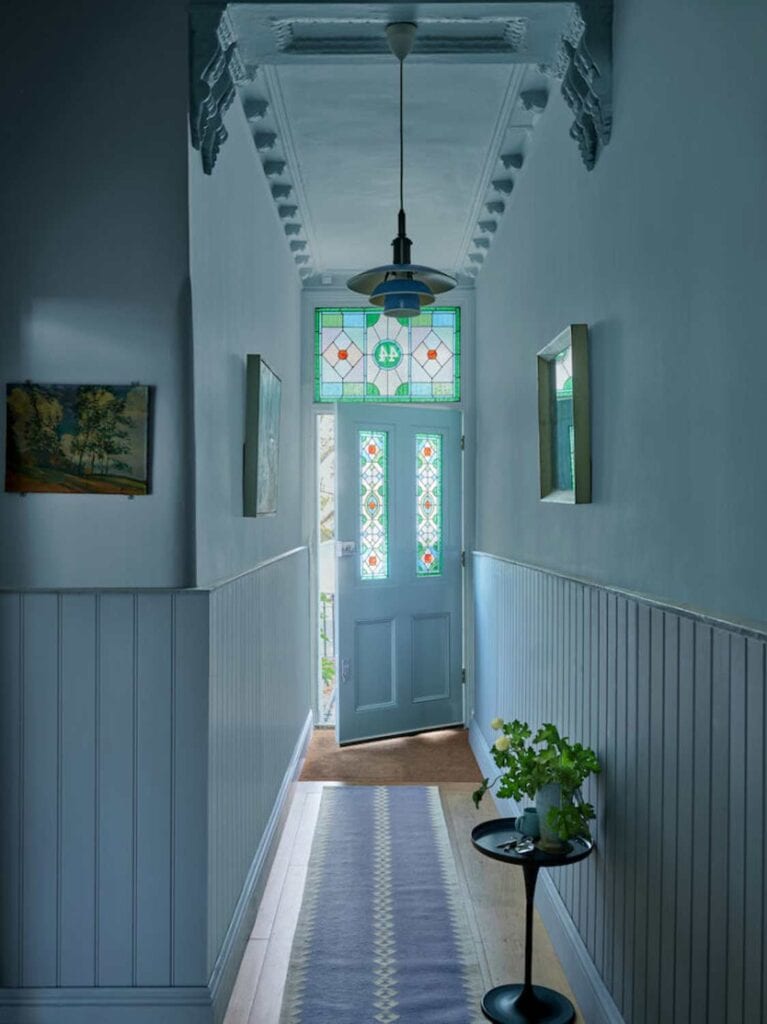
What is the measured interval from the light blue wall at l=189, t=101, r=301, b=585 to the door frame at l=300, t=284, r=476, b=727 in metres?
1.35

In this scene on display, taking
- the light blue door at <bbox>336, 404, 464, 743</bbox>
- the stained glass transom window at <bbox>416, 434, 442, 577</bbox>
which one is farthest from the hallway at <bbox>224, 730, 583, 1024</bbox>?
the stained glass transom window at <bbox>416, 434, 442, 577</bbox>

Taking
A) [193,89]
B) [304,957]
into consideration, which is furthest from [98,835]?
[193,89]

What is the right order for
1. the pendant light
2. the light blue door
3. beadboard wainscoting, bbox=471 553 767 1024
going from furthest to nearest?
the light blue door < the pendant light < beadboard wainscoting, bbox=471 553 767 1024

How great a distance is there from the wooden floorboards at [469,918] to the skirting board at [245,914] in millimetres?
43

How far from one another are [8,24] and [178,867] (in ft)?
8.01

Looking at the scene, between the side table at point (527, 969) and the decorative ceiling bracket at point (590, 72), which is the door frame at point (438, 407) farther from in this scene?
the side table at point (527, 969)

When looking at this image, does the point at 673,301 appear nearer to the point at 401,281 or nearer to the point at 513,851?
the point at 401,281

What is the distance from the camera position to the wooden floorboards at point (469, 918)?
3.01 meters

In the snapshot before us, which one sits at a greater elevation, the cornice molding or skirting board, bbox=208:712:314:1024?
the cornice molding

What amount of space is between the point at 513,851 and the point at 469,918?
39.3 inches

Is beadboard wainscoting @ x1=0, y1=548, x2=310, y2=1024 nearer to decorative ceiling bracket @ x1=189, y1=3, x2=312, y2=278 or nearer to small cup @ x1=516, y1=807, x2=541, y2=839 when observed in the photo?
small cup @ x1=516, y1=807, x2=541, y2=839

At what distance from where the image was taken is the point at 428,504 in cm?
649

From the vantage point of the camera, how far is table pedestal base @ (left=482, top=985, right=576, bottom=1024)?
2748mm

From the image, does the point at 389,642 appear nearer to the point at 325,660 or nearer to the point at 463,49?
the point at 325,660
